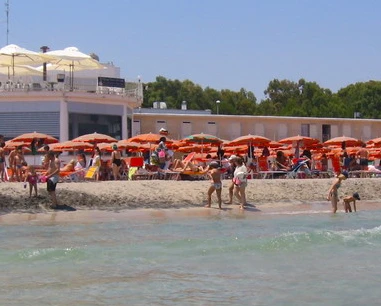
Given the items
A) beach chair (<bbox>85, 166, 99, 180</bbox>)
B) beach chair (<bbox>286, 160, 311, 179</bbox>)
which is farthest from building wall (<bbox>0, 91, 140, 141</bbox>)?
beach chair (<bbox>286, 160, 311, 179</bbox>)

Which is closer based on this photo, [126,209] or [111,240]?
[111,240]

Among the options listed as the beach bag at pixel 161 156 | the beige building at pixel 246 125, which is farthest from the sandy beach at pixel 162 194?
the beige building at pixel 246 125

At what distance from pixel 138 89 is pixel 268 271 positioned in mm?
28507

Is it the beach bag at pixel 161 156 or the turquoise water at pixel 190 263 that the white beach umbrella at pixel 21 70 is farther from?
the turquoise water at pixel 190 263

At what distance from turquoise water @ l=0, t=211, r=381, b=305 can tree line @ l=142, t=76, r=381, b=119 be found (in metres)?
55.7

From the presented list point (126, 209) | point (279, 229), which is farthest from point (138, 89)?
point (279, 229)

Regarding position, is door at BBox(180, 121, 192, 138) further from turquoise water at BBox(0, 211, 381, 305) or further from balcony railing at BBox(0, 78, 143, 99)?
turquoise water at BBox(0, 211, 381, 305)

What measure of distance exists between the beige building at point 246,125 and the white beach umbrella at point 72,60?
22.0 feet

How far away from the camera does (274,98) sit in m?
90.3

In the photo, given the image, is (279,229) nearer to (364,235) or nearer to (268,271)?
(364,235)

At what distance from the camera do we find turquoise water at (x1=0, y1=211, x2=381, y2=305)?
976 centimetres

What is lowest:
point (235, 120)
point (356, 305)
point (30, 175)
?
point (356, 305)

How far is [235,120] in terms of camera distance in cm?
4962

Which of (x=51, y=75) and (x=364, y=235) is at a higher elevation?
(x=51, y=75)
